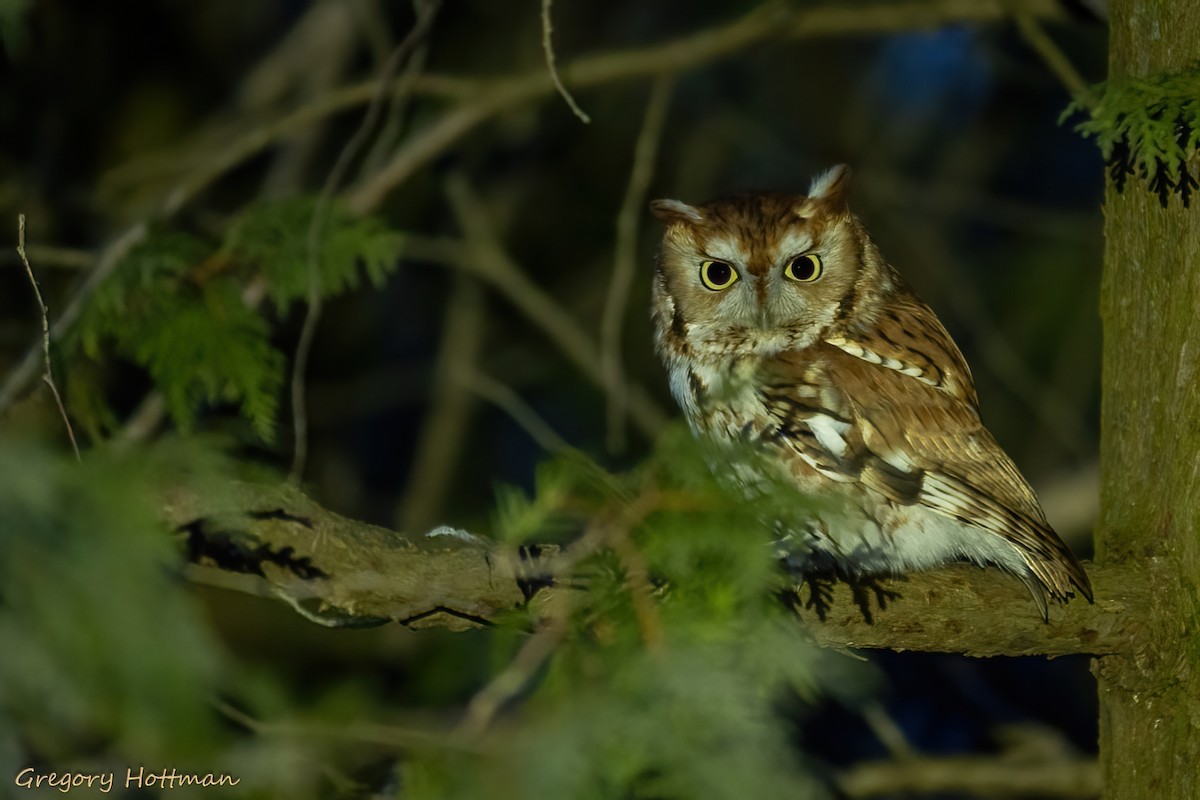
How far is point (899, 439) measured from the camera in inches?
90.6

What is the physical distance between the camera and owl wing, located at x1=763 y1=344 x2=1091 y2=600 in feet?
7.41

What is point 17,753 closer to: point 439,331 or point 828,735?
point 828,735

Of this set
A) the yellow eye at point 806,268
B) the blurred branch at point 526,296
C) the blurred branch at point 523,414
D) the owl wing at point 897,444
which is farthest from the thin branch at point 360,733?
the blurred branch at point 526,296

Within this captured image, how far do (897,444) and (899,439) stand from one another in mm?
10

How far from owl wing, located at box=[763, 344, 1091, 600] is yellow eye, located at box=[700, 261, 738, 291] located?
0.35 metres

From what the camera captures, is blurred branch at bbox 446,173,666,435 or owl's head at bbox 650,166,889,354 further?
blurred branch at bbox 446,173,666,435

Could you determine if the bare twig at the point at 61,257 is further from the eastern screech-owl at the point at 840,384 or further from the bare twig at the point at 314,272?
the eastern screech-owl at the point at 840,384

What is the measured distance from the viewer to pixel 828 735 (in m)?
3.92

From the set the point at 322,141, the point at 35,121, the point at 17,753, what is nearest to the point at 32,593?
the point at 17,753

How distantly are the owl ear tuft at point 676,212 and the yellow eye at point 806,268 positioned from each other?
22 centimetres

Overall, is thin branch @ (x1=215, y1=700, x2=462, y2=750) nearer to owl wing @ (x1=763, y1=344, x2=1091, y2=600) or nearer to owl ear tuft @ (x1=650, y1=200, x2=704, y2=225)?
owl wing @ (x1=763, y1=344, x2=1091, y2=600)

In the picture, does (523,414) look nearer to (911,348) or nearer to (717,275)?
(717,275)

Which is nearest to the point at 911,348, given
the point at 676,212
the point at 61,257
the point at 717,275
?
the point at 717,275

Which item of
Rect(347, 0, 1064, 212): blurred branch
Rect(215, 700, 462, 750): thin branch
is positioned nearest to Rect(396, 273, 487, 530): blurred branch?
Rect(347, 0, 1064, 212): blurred branch
